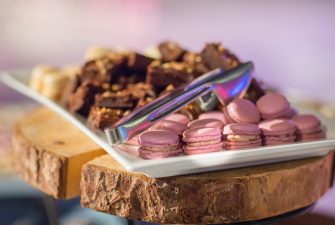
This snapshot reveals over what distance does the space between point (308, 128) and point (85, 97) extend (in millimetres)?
463

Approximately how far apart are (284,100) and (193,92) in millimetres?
199

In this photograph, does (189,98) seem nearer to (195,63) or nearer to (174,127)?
(174,127)

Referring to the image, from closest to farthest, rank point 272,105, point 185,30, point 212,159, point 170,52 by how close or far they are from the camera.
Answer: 1. point 212,159
2. point 272,105
3. point 170,52
4. point 185,30

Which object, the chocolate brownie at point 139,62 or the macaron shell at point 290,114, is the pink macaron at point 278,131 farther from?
the chocolate brownie at point 139,62

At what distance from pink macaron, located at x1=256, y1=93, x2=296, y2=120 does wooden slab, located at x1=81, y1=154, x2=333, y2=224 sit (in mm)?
123

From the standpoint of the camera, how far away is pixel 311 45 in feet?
12.1

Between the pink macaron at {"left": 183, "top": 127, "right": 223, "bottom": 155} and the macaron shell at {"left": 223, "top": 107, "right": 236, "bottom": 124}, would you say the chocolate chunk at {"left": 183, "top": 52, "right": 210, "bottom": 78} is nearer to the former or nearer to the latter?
the macaron shell at {"left": 223, "top": 107, "right": 236, "bottom": 124}

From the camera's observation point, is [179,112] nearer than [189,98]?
No

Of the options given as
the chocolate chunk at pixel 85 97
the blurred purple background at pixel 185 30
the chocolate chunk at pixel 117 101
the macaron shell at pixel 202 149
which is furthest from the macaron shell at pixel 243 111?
the blurred purple background at pixel 185 30

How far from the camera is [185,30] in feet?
14.4

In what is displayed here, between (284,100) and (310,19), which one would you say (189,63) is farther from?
(310,19)

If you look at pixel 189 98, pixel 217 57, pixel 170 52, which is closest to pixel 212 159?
pixel 189 98

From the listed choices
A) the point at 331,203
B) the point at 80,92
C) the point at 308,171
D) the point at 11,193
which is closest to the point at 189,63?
the point at 80,92

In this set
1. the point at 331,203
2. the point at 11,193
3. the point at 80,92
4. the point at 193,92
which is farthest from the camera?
the point at 331,203
